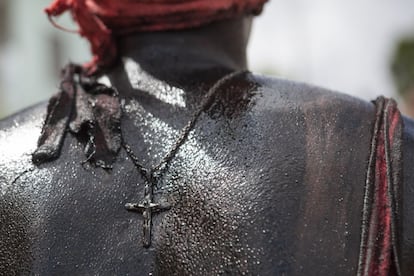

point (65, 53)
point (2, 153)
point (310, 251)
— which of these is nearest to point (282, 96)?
point (310, 251)

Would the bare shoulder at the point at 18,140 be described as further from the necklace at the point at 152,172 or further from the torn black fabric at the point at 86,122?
the necklace at the point at 152,172

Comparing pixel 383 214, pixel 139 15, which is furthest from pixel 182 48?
pixel 383 214

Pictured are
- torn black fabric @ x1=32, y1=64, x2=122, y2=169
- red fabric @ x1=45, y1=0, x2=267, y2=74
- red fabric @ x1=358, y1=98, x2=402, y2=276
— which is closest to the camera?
red fabric @ x1=358, y1=98, x2=402, y2=276

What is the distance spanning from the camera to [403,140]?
208 centimetres

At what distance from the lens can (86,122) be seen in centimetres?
221

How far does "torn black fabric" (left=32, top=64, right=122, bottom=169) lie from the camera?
2.16m

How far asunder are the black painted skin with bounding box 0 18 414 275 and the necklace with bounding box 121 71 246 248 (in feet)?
0.04

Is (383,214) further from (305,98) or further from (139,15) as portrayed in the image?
(139,15)

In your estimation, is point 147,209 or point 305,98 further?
point 305,98

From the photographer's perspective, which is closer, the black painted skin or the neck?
the black painted skin

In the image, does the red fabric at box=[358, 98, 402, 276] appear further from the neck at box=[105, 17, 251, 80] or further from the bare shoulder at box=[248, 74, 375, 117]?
the neck at box=[105, 17, 251, 80]

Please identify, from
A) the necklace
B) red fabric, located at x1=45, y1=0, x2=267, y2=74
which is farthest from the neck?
the necklace

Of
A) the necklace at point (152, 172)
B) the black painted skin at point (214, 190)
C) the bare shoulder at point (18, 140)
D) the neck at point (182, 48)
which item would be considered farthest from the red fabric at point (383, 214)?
the bare shoulder at point (18, 140)

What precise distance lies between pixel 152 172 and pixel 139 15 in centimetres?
38
